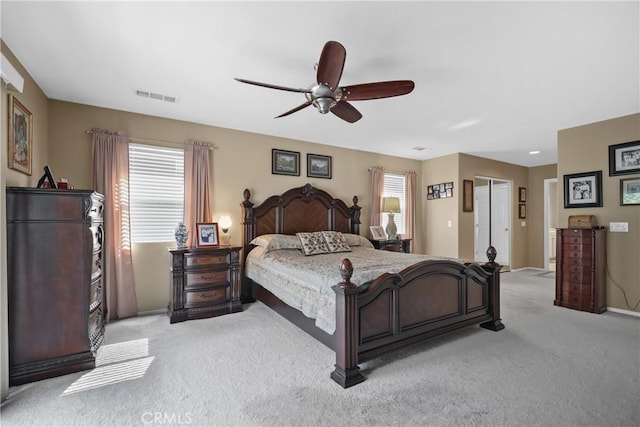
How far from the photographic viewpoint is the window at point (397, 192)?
20.2 ft

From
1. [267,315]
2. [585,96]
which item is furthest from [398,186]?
[267,315]

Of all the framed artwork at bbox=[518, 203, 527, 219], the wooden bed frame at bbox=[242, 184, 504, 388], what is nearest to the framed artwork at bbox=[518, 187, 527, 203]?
the framed artwork at bbox=[518, 203, 527, 219]

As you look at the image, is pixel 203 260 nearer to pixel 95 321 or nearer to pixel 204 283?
pixel 204 283

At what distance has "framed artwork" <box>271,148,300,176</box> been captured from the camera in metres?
4.86

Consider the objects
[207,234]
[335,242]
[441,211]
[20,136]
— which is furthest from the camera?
[441,211]

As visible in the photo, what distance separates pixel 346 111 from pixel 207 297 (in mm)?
2766

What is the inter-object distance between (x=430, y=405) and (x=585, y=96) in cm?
362

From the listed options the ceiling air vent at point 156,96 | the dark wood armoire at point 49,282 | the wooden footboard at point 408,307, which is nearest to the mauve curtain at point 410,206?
the wooden footboard at point 408,307

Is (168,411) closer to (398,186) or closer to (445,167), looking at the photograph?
(398,186)

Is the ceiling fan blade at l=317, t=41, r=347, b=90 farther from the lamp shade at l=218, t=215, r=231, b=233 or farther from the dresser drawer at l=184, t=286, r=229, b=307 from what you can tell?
the dresser drawer at l=184, t=286, r=229, b=307

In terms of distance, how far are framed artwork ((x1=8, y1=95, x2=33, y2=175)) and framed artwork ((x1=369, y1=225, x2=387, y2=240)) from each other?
4669 millimetres

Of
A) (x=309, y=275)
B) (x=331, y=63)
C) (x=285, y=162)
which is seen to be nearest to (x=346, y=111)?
(x=331, y=63)

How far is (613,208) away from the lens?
13.3 ft

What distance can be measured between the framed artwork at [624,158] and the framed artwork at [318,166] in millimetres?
3973
